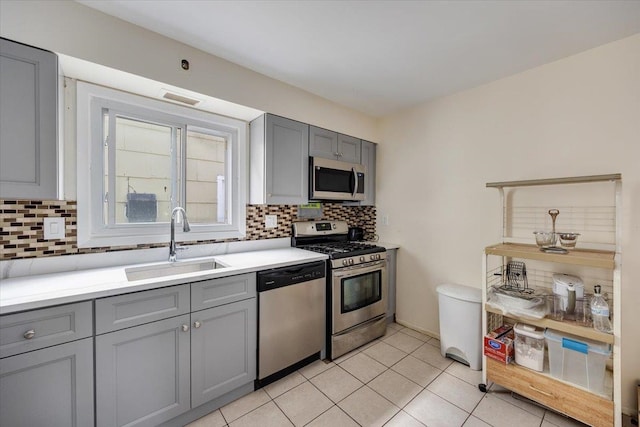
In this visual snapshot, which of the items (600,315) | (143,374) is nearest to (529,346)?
(600,315)

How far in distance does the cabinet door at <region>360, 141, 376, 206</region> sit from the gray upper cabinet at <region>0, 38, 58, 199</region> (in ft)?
8.29

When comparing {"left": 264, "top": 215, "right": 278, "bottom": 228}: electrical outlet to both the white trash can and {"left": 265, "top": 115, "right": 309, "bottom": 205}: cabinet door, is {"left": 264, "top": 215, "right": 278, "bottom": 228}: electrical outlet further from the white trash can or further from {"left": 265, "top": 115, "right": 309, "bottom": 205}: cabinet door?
the white trash can

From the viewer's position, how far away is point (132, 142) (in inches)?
75.6

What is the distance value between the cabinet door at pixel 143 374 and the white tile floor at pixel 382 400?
0.28 metres

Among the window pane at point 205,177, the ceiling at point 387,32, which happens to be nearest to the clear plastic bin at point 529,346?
the ceiling at point 387,32

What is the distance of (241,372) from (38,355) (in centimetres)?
104

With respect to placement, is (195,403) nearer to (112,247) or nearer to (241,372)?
(241,372)

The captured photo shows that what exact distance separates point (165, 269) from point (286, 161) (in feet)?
4.20

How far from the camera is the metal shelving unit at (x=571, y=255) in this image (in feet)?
4.70

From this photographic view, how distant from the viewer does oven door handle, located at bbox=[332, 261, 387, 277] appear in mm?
2241

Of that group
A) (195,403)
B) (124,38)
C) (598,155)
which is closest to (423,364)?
(195,403)

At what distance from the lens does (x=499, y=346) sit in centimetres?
180

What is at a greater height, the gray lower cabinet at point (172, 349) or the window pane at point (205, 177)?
the window pane at point (205, 177)

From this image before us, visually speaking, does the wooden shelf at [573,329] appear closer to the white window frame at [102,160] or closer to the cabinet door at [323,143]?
the cabinet door at [323,143]
